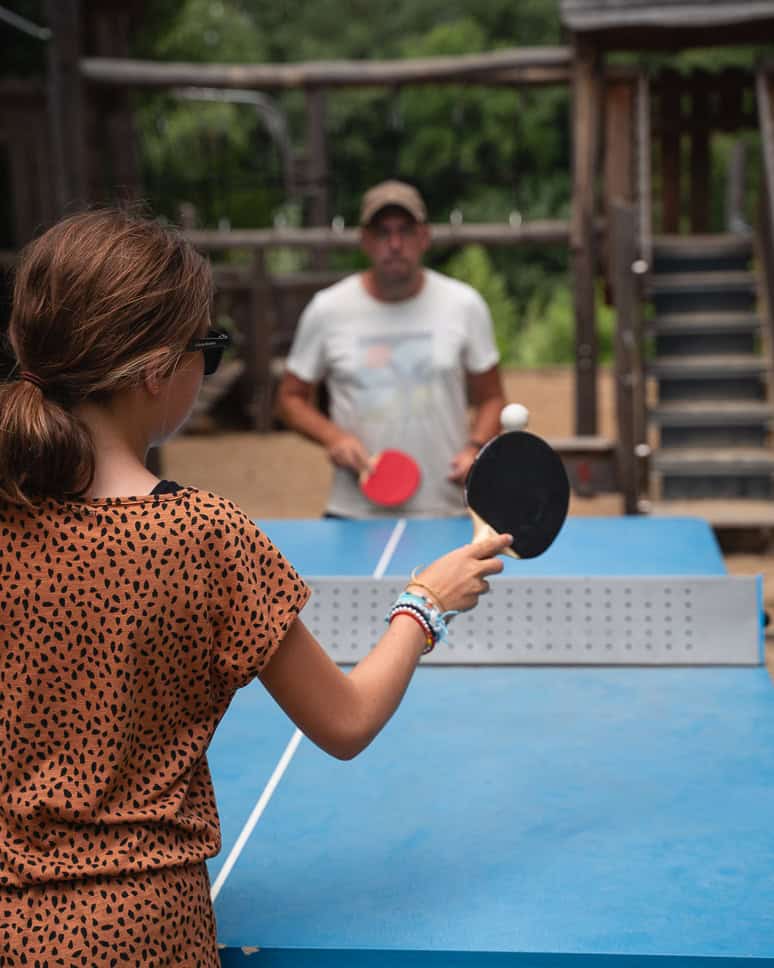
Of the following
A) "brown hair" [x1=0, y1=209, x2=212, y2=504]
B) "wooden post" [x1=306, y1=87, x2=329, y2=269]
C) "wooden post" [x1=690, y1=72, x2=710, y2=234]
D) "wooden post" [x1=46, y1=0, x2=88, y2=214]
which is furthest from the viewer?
"wooden post" [x1=306, y1=87, x2=329, y2=269]

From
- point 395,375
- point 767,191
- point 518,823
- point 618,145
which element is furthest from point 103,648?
point 618,145

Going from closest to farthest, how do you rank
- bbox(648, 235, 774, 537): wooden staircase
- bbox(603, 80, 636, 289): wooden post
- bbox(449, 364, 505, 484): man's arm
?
bbox(449, 364, 505, 484): man's arm
bbox(648, 235, 774, 537): wooden staircase
bbox(603, 80, 636, 289): wooden post

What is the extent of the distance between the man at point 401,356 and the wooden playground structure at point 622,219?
3051 millimetres

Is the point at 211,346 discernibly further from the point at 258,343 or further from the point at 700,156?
the point at 258,343

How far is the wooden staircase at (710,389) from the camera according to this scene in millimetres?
8602

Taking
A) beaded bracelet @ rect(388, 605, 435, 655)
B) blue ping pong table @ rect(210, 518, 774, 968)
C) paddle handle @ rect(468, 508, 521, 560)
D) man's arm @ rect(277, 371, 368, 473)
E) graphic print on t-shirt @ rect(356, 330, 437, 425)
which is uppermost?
paddle handle @ rect(468, 508, 521, 560)

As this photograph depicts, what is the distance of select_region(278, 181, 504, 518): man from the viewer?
4.85 m

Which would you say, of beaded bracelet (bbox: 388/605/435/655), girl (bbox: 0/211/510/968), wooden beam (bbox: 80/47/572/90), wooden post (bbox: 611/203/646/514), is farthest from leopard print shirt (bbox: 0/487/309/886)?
wooden beam (bbox: 80/47/572/90)

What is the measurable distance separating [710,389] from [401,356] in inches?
205

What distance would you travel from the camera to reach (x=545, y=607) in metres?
3.33

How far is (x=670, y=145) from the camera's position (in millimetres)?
12641

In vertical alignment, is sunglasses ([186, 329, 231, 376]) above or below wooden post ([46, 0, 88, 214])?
below

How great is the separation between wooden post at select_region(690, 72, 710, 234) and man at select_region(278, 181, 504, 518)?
797 cm

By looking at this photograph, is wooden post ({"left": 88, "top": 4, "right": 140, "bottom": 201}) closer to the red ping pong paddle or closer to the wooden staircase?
the wooden staircase
